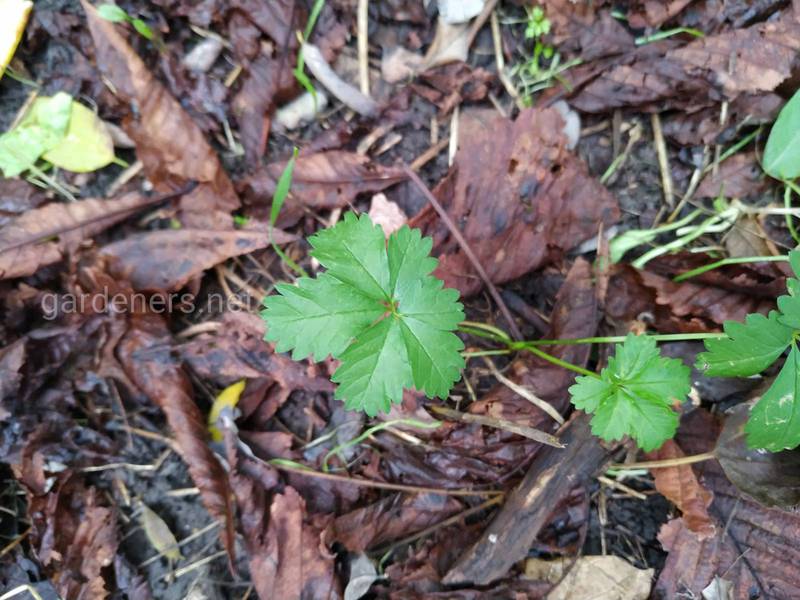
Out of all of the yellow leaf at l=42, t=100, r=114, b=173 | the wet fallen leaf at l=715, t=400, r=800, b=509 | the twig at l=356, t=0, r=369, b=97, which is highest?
the twig at l=356, t=0, r=369, b=97

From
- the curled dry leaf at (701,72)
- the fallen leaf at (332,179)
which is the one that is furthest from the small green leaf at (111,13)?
the curled dry leaf at (701,72)

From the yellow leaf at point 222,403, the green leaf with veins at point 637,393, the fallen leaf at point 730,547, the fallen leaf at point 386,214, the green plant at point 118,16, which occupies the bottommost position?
the fallen leaf at point 730,547

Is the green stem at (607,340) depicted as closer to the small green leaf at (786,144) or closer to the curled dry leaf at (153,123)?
the small green leaf at (786,144)

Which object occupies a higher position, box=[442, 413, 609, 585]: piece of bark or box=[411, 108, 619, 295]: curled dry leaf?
box=[411, 108, 619, 295]: curled dry leaf

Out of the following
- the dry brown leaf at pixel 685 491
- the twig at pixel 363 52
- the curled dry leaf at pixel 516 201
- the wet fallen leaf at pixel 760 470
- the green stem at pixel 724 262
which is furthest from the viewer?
the twig at pixel 363 52

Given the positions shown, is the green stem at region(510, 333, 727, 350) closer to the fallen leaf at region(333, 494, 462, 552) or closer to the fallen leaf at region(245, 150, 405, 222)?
the fallen leaf at region(333, 494, 462, 552)

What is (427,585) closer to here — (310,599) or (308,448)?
(310,599)

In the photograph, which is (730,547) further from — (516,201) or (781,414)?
(516,201)

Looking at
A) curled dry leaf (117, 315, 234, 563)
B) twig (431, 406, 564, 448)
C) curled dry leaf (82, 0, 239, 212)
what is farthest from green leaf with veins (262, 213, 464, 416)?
curled dry leaf (82, 0, 239, 212)

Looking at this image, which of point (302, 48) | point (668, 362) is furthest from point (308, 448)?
point (302, 48)
